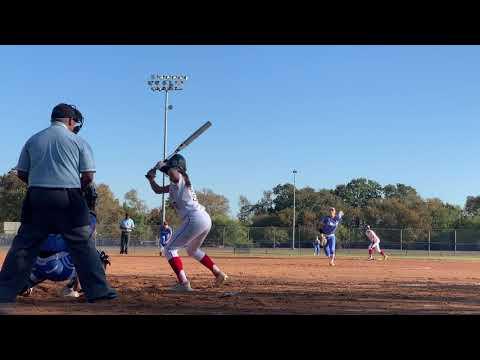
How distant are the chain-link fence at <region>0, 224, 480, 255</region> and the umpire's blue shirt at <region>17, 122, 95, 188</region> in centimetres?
3471

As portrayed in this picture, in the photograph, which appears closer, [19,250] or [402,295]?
[19,250]

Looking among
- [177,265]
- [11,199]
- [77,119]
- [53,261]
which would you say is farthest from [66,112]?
[11,199]

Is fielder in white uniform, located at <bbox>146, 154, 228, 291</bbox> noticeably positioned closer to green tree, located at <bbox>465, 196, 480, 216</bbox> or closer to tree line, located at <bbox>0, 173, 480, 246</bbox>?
tree line, located at <bbox>0, 173, 480, 246</bbox>

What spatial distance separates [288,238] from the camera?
47.5m

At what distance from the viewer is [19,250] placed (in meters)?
5.73

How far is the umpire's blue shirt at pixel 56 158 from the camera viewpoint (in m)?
5.73

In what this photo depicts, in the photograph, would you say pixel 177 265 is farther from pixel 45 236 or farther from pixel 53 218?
pixel 53 218

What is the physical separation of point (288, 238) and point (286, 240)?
315mm

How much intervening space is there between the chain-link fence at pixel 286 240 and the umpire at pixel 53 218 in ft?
114

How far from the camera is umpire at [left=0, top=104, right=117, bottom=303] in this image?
5688mm
